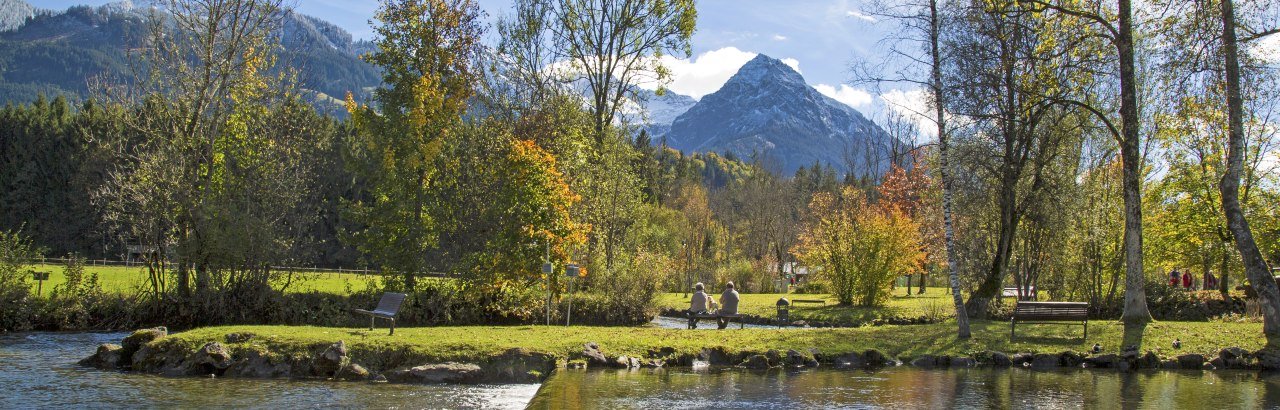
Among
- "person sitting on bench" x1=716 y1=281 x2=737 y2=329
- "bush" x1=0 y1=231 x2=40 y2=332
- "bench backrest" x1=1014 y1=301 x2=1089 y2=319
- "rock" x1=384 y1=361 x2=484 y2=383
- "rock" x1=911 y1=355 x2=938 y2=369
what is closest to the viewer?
"rock" x1=384 y1=361 x2=484 y2=383

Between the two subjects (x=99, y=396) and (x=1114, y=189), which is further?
(x=1114, y=189)

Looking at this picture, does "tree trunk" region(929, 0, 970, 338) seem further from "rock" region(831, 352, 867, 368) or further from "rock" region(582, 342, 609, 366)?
"rock" region(582, 342, 609, 366)

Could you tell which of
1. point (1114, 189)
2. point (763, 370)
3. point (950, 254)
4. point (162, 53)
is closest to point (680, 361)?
point (763, 370)

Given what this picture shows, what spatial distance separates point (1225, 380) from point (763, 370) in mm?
8291

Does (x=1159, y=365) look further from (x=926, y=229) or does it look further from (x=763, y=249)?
(x=763, y=249)

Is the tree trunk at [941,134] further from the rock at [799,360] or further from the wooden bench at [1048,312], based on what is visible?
the rock at [799,360]

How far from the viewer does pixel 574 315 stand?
2512 cm

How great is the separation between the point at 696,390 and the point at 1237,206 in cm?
1399

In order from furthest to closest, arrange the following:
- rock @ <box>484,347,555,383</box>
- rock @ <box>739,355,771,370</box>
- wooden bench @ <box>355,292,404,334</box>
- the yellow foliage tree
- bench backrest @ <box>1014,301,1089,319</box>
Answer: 1. the yellow foliage tree
2. bench backrest @ <box>1014,301,1089,319</box>
3. wooden bench @ <box>355,292,404,334</box>
4. rock @ <box>739,355,771,370</box>
5. rock @ <box>484,347,555,383</box>

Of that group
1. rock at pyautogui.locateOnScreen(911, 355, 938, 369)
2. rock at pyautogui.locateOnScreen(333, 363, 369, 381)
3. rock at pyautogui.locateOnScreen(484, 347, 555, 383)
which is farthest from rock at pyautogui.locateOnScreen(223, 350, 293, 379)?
rock at pyautogui.locateOnScreen(911, 355, 938, 369)

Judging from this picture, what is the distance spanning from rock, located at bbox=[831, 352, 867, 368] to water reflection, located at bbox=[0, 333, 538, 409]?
6.40 metres

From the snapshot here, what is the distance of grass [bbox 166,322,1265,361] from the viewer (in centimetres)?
1502

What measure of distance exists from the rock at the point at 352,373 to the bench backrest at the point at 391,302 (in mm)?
2903

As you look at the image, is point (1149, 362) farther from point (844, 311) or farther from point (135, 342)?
point (135, 342)
